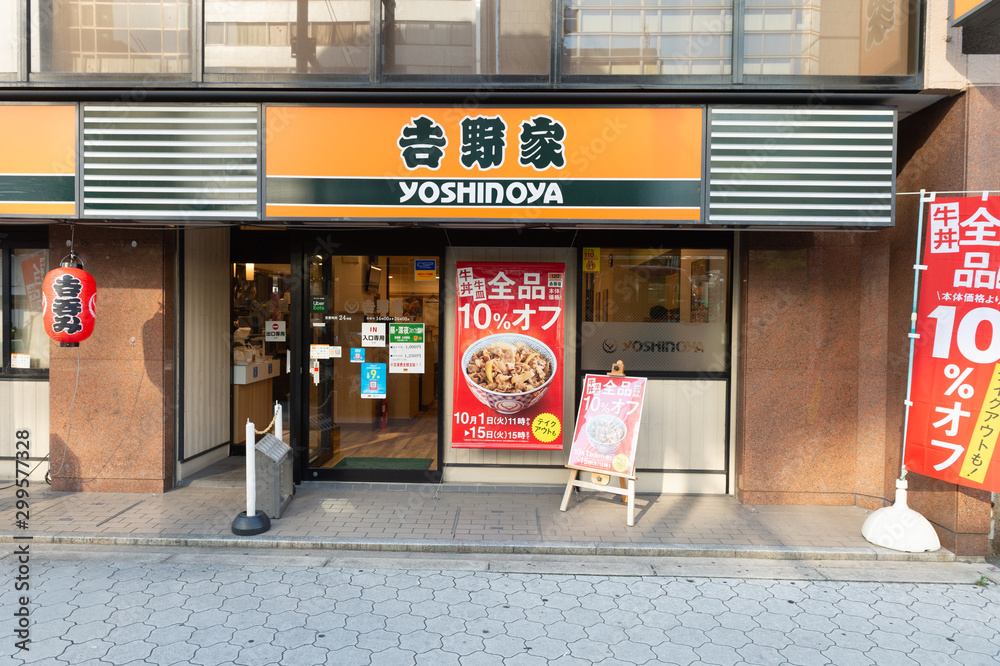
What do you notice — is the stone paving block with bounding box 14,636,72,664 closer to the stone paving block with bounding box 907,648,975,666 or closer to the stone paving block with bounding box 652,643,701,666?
the stone paving block with bounding box 652,643,701,666

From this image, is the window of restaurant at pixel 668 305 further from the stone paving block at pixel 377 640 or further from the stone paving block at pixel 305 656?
the stone paving block at pixel 305 656

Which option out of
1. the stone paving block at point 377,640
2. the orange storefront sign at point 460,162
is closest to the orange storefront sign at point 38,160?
the orange storefront sign at point 460,162

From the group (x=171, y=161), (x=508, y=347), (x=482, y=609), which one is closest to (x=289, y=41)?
(x=171, y=161)

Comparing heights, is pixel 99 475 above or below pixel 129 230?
below

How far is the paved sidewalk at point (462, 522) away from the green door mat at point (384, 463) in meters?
0.26

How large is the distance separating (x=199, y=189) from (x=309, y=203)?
115 cm

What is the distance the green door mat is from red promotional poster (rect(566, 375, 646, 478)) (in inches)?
80.1

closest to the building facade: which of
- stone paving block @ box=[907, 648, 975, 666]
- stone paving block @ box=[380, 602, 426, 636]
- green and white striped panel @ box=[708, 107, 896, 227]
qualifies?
green and white striped panel @ box=[708, 107, 896, 227]

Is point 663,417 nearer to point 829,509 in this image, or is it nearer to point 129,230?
point 829,509

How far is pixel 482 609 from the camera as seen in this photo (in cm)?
462

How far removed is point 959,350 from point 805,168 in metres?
2.24

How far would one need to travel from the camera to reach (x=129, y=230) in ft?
23.2

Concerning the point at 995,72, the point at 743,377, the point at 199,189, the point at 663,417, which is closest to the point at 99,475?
the point at 199,189

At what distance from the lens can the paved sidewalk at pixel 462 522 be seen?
5.71 metres
